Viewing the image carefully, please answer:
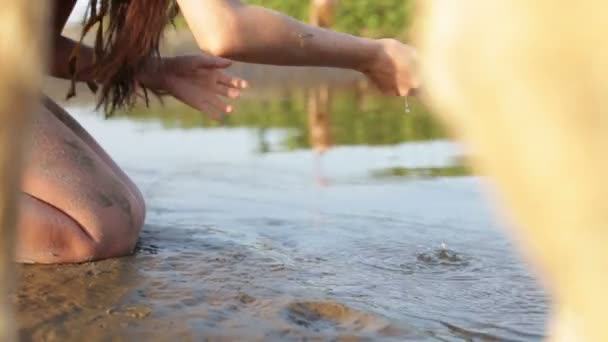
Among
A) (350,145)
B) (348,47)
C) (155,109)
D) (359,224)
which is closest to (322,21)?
(155,109)

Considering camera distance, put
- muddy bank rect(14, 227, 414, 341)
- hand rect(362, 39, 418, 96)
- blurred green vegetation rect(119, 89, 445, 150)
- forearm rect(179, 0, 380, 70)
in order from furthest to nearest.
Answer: blurred green vegetation rect(119, 89, 445, 150) < hand rect(362, 39, 418, 96) < forearm rect(179, 0, 380, 70) < muddy bank rect(14, 227, 414, 341)

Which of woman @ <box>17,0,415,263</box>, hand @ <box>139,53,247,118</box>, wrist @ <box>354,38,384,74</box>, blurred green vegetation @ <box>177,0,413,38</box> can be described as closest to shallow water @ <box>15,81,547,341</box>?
woman @ <box>17,0,415,263</box>

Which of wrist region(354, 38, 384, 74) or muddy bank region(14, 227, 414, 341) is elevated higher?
wrist region(354, 38, 384, 74)

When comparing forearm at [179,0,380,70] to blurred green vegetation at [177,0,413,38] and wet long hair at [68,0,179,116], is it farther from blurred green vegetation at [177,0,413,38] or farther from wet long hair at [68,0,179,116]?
blurred green vegetation at [177,0,413,38]

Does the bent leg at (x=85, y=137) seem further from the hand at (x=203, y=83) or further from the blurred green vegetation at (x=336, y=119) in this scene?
the blurred green vegetation at (x=336, y=119)

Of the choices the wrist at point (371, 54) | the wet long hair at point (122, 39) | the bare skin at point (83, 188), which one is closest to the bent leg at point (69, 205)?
the bare skin at point (83, 188)

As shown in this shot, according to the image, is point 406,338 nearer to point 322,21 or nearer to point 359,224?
point 359,224

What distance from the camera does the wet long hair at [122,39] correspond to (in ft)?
7.75

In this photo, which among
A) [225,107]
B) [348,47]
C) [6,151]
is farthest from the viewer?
[225,107]

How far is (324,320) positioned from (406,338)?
0.54ft

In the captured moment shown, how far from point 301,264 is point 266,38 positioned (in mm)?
529

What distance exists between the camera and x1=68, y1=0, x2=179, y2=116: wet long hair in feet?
7.75

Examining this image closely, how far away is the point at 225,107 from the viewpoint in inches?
88.7

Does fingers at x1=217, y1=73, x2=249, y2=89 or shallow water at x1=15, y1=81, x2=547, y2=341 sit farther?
fingers at x1=217, y1=73, x2=249, y2=89
